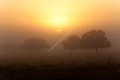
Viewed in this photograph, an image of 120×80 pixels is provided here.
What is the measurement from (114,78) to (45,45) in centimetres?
13889

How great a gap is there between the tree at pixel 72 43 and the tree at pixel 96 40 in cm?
1081

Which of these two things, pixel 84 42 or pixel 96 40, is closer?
pixel 96 40

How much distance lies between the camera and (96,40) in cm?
11850

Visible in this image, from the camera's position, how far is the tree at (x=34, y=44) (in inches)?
6604

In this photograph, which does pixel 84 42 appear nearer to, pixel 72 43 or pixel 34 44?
pixel 72 43

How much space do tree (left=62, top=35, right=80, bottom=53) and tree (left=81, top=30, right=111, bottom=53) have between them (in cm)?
1081

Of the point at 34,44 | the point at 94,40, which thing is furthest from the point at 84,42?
the point at 34,44

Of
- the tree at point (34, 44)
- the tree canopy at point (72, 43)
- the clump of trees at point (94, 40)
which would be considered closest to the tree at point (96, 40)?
the clump of trees at point (94, 40)

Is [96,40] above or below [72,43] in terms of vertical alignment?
below

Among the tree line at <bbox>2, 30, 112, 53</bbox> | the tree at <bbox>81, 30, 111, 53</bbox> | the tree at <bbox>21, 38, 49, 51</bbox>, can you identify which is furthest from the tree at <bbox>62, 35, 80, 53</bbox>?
the tree at <bbox>21, 38, 49, 51</bbox>

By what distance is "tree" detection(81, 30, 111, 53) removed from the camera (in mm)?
119219

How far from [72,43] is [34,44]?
39.3 metres

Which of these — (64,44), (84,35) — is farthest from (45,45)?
(84,35)

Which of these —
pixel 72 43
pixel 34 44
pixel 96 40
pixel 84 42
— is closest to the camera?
pixel 96 40
